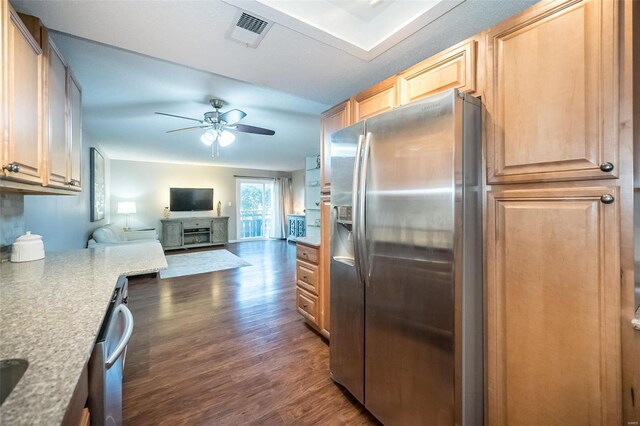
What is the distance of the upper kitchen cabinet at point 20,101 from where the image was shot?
1001 millimetres

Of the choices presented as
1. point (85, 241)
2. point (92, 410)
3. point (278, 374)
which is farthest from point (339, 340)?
point (85, 241)

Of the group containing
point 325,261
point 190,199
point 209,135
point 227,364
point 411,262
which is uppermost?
point 209,135

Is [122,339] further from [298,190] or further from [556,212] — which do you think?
[298,190]

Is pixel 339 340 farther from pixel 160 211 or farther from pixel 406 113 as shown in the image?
pixel 160 211

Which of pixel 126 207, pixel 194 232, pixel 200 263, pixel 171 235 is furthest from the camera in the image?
pixel 194 232

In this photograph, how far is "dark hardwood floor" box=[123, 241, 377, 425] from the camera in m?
1.57

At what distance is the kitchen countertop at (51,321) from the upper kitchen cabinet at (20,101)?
517 millimetres

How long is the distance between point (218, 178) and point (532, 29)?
7.89 meters

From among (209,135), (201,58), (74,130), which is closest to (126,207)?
(209,135)

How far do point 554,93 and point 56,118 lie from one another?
2.61 m

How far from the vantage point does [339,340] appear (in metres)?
1.71

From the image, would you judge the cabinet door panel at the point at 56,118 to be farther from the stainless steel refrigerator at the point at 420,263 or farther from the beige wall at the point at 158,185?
the beige wall at the point at 158,185

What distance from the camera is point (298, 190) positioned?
9.02 m

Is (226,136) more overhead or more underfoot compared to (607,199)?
more overhead
